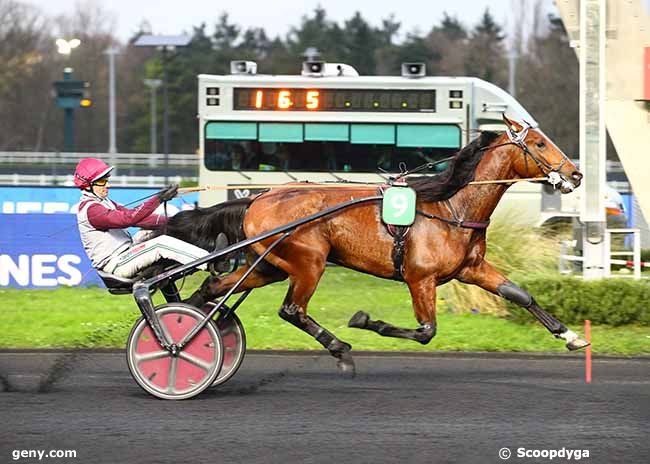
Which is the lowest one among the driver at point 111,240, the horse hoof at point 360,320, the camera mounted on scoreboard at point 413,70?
the horse hoof at point 360,320

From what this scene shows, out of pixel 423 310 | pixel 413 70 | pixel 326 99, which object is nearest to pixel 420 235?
pixel 423 310

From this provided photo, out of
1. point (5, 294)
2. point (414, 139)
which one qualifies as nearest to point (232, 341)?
point (5, 294)

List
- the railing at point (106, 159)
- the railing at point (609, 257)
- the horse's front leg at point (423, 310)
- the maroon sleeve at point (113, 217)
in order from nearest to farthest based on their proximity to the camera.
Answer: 1. the maroon sleeve at point (113, 217)
2. the horse's front leg at point (423, 310)
3. the railing at point (609, 257)
4. the railing at point (106, 159)

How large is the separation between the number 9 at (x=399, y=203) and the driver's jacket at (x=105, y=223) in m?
1.59

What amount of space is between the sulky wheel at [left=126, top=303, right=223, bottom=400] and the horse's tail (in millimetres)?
1043

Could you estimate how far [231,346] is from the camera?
8.16m

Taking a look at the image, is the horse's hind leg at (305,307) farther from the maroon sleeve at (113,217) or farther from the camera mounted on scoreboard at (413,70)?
the camera mounted on scoreboard at (413,70)

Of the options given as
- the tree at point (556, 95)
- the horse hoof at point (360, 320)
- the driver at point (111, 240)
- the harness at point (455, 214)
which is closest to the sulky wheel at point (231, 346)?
the driver at point (111, 240)

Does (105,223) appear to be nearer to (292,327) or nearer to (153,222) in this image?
(153,222)

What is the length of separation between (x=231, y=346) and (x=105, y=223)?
1227 millimetres

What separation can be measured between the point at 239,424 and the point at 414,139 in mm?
11464

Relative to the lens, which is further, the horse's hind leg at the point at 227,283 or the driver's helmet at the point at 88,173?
the horse's hind leg at the point at 227,283

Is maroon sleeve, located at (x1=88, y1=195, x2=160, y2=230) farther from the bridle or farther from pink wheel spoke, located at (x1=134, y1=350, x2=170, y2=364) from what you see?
the bridle

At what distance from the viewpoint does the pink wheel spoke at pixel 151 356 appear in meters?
7.54
